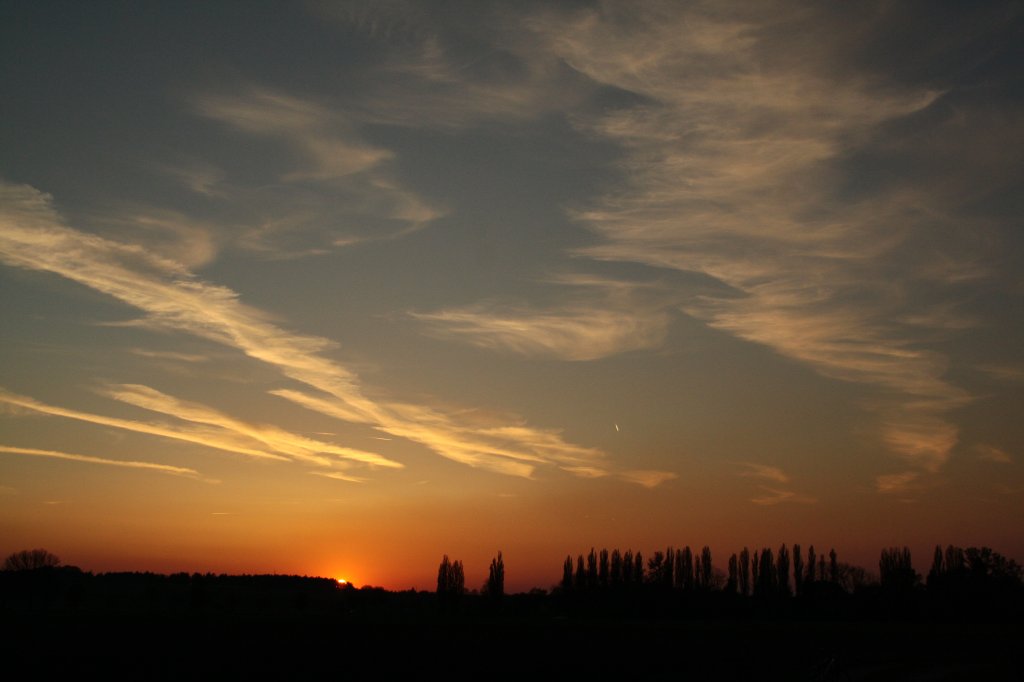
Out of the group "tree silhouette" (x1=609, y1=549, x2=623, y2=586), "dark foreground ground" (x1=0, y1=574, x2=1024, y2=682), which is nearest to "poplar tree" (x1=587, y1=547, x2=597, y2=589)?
"tree silhouette" (x1=609, y1=549, x2=623, y2=586)

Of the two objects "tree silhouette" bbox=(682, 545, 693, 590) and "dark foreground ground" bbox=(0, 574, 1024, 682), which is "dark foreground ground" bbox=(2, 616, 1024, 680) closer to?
"dark foreground ground" bbox=(0, 574, 1024, 682)

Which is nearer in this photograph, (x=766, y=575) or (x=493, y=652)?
(x=493, y=652)

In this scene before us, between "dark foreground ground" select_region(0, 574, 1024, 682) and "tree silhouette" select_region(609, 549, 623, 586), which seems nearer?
"dark foreground ground" select_region(0, 574, 1024, 682)

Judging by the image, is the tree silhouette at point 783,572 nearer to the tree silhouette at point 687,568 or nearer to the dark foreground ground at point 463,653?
the tree silhouette at point 687,568

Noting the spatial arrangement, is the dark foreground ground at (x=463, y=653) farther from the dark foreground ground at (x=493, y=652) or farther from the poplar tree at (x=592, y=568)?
the poplar tree at (x=592, y=568)

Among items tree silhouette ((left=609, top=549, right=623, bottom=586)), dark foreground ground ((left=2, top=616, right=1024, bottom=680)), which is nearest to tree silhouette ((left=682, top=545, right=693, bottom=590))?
tree silhouette ((left=609, top=549, right=623, bottom=586))

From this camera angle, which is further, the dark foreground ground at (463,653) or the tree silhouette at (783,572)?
the tree silhouette at (783,572)

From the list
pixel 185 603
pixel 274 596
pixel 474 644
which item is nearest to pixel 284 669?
pixel 474 644

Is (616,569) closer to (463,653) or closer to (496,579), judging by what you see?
(496,579)

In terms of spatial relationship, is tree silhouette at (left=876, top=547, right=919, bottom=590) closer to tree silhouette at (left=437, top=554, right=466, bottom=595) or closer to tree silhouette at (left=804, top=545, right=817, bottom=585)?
tree silhouette at (left=804, top=545, right=817, bottom=585)

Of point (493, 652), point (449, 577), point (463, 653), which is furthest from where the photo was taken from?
point (449, 577)

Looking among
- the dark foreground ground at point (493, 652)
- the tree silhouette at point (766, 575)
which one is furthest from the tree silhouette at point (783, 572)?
the dark foreground ground at point (493, 652)

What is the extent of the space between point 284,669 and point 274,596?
14711 cm

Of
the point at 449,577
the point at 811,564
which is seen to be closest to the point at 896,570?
the point at 811,564
